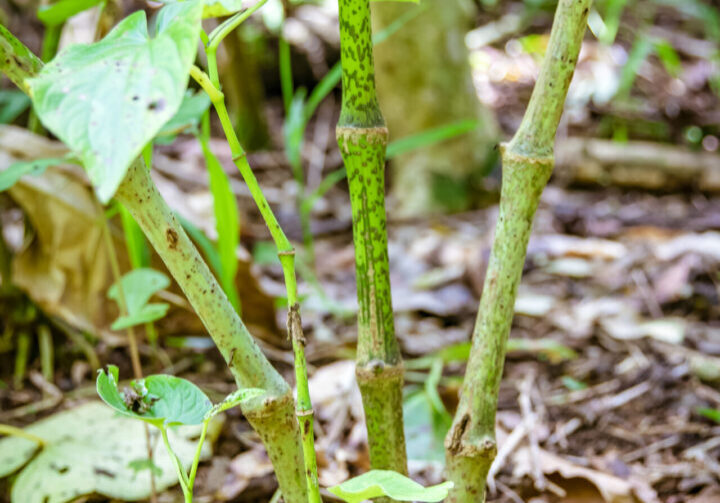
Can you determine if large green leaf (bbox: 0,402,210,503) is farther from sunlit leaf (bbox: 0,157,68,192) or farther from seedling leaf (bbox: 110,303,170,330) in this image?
sunlit leaf (bbox: 0,157,68,192)

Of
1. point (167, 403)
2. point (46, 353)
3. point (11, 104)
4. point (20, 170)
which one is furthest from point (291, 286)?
point (11, 104)

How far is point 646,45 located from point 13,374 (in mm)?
2323

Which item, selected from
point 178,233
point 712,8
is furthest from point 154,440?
point 712,8

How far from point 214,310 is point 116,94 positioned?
0.24 metres

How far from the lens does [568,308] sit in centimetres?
167

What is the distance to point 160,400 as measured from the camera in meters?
0.66

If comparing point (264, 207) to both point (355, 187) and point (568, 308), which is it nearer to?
point (355, 187)

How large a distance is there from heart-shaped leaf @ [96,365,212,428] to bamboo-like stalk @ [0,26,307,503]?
1.7 inches

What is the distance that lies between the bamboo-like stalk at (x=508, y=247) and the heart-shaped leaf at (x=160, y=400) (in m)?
0.25

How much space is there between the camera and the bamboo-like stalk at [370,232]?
0.65 meters

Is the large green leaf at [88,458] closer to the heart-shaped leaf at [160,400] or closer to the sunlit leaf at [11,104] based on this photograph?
the heart-shaped leaf at [160,400]

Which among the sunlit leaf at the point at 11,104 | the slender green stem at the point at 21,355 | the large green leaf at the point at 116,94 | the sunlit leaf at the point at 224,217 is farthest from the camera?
the sunlit leaf at the point at 11,104

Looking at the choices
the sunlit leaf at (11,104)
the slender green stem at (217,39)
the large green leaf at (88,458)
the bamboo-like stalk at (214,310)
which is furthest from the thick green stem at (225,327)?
the sunlit leaf at (11,104)

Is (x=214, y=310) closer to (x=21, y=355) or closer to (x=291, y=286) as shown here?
(x=291, y=286)
